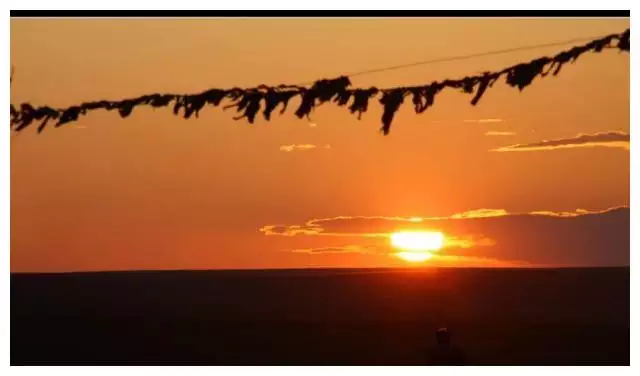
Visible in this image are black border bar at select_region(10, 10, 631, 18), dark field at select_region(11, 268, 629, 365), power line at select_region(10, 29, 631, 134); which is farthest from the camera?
dark field at select_region(11, 268, 629, 365)

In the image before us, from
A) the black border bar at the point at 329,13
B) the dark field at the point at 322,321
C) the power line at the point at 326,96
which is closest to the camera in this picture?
the power line at the point at 326,96

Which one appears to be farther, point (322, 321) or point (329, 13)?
point (322, 321)

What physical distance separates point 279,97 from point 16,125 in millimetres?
2133

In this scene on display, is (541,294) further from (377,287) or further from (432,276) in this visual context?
(432,276)

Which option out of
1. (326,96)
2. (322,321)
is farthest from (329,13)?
(322,321)

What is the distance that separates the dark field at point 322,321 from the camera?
3800 cm

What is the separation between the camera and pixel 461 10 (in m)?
11.7

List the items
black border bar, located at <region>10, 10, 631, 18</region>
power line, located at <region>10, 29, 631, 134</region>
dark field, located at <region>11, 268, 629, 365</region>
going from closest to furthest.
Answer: power line, located at <region>10, 29, 631, 134</region>
black border bar, located at <region>10, 10, 631, 18</region>
dark field, located at <region>11, 268, 629, 365</region>

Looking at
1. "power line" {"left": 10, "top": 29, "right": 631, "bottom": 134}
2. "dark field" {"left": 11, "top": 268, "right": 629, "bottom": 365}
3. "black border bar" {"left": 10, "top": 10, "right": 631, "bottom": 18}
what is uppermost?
"black border bar" {"left": 10, "top": 10, "right": 631, "bottom": 18}

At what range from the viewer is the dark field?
125 ft

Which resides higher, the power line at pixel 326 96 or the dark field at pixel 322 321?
the power line at pixel 326 96

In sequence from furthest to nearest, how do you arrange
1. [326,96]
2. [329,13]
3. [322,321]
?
[322,321] → [329,13] → [326,96]

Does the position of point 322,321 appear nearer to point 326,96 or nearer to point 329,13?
point 329,13

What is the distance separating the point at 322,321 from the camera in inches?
2388
